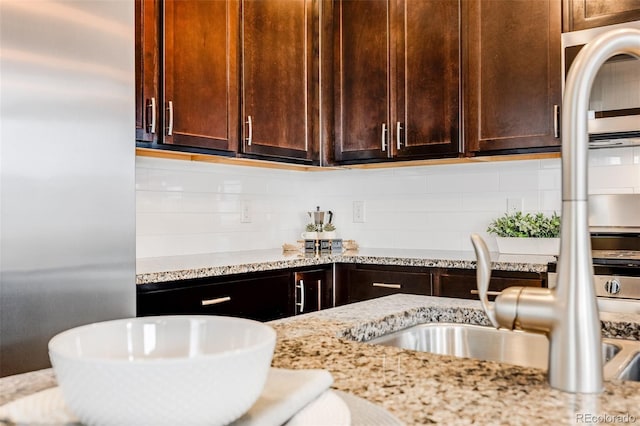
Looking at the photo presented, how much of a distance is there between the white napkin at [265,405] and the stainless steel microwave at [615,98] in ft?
7.27

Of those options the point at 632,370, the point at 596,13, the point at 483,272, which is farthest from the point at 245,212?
the point at 483,272

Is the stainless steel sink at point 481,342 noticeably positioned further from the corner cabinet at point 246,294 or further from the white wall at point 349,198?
the white wall at point 349,198

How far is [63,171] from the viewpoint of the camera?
1.39 metres

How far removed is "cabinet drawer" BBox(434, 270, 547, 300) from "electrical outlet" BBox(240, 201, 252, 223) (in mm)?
1214

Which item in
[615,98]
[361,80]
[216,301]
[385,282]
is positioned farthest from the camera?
[361,80]

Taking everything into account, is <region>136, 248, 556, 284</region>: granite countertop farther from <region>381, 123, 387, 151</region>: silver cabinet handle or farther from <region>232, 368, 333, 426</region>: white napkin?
<region>232, 368, 333, 426</region>: white napkin

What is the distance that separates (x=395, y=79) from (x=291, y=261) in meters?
1.14

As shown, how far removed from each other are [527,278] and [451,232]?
0.87 m

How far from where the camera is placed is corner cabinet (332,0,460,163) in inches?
116

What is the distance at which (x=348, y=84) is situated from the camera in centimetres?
326

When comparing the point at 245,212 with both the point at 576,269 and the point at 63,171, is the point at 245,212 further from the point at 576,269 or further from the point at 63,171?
the point at 576,269

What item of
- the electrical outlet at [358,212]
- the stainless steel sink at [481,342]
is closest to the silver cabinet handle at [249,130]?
the electrical outlet at [358,212]

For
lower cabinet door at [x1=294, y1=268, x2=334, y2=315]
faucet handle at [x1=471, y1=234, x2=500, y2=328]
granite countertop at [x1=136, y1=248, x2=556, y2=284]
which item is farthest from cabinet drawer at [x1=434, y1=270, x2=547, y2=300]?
faucet handle at [x1=471, y1=234, x2=500, y2=328]

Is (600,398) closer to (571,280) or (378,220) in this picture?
(571,280)
